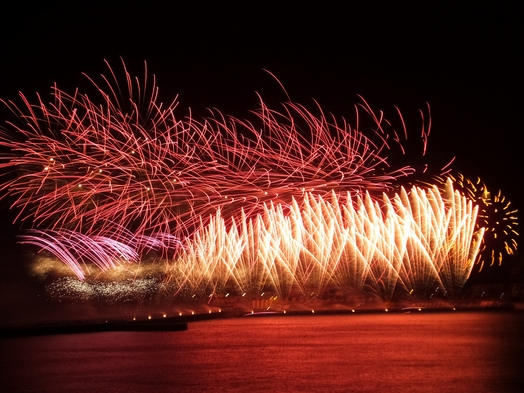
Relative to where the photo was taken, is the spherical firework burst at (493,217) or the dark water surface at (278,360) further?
the spherical firework burst at (493,217)

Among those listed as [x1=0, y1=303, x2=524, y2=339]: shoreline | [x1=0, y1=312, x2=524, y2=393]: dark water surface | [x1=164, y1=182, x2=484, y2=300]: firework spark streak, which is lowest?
[x1=0, y1=312, x2=524, y2=393]: dark water surface

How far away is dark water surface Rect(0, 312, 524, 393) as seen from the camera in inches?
501

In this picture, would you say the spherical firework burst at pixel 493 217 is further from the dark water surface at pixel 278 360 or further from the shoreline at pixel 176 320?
the dark water surface at pixel 278 360

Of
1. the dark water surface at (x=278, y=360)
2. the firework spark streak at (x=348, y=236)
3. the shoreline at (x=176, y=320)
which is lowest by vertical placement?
the dark water surface at (x=278, y=360)

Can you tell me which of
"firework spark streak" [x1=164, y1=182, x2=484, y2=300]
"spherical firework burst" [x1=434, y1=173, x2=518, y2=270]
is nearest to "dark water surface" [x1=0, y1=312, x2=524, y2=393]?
"firework spark streak" [x1=164, y1=182, x2=484, y2=300]

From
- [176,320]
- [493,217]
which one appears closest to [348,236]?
[176,320]

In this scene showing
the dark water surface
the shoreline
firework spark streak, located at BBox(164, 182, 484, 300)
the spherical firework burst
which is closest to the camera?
the dark water surface

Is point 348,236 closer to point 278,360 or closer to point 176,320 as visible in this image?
point 176,320

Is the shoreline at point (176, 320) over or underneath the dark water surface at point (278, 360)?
over

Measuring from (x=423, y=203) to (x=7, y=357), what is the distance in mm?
14203

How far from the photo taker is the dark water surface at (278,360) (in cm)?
1272

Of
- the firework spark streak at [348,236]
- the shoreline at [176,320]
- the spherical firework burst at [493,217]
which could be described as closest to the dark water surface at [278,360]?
the shoreline at [176,320]

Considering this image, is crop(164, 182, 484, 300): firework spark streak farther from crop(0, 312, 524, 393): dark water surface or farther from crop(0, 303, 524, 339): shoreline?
crop(0, 312, 524, 393): dark water surface

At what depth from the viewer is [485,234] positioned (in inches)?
1393
